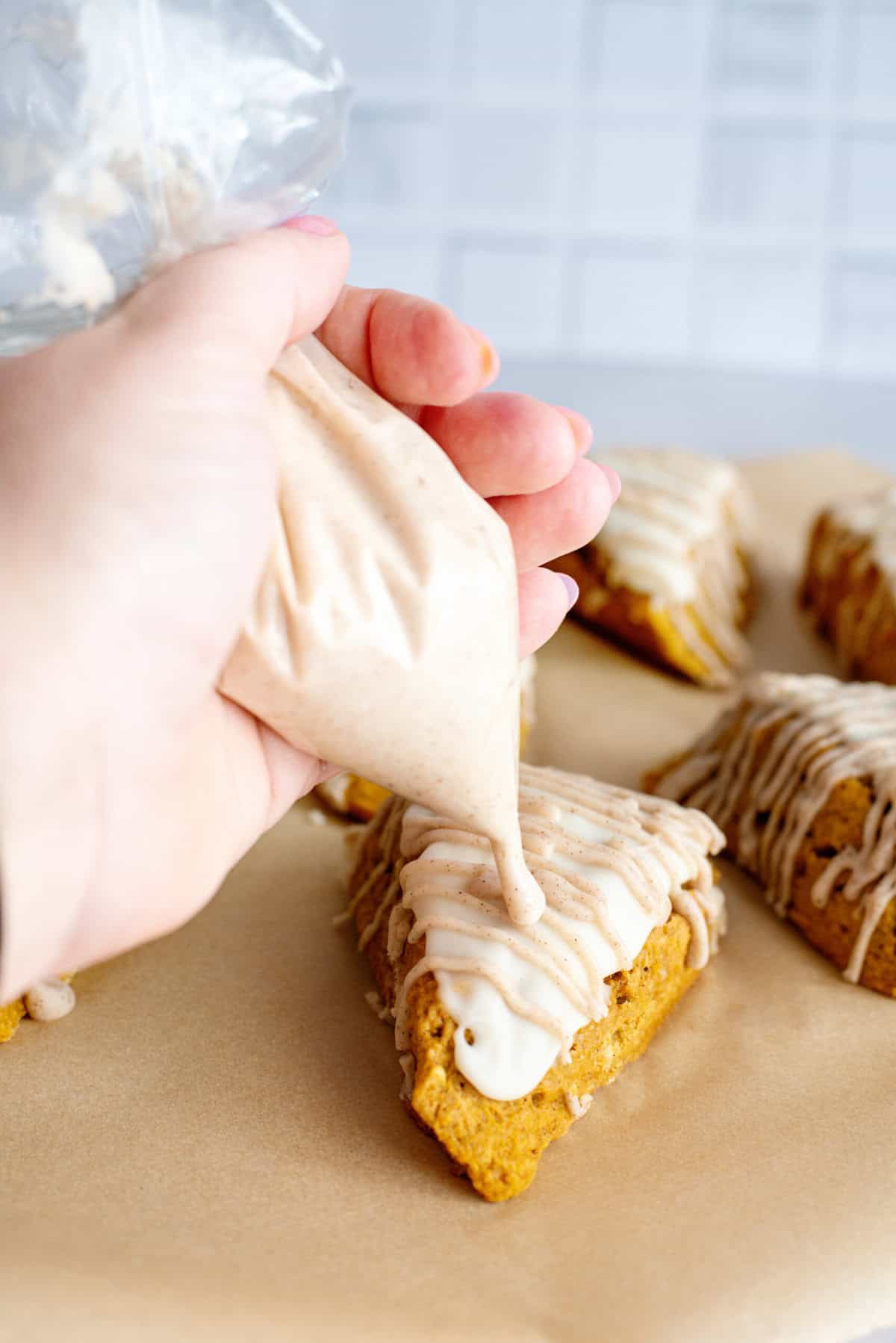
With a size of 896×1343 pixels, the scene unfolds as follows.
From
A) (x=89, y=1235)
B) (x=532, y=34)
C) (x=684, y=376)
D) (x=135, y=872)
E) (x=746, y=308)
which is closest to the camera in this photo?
(x=135, y=872)

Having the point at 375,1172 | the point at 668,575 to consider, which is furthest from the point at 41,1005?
the point at 668,575

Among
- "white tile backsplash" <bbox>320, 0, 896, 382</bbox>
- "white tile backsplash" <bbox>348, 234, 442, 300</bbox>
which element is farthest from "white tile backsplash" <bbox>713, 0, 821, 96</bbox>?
"white tile backsplash" <bbox>348, 234, 442, 300</bbox>

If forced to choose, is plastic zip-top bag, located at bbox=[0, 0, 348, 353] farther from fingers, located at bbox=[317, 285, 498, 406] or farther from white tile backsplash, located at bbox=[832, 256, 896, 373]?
white tile backsplash, located at bbox=[832, 256, 896, 373]

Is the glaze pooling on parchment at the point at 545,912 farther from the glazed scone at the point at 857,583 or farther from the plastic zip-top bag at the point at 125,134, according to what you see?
the glazed scone at the point at 857,583

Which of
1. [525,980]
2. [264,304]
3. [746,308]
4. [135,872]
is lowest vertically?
[746,308]

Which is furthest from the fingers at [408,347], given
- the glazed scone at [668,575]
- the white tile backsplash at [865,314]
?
the white tile backsplash at [865,314]

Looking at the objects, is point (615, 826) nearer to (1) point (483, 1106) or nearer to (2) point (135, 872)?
(1) point (483, 1106)

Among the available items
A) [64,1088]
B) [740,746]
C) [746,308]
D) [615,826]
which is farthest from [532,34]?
[64,1088]
